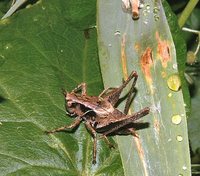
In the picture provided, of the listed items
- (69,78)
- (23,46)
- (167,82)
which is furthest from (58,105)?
(167,82)

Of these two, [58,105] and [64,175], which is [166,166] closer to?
[64,175]

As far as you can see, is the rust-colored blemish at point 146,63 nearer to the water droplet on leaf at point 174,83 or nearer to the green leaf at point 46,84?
the water droplet on leaf at point 174,83

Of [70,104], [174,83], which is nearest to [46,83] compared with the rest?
[70,104]

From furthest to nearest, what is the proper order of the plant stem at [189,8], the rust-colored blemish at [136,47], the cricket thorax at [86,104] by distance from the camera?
the plant stem at [189,8] < the cricket thorax at [86,104] < the rust-colored blemish at [136,47]

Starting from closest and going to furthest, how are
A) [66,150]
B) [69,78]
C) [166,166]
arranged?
1. [166,166]
2. [66,150]
3. [69,78]

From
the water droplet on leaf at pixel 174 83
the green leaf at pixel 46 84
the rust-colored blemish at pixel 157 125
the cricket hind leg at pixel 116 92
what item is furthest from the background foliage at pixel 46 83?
the water droplet on leaf at pixel 174 83

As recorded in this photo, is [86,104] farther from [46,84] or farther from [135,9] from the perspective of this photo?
[135,9]

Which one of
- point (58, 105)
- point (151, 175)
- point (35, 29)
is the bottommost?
point (151, 175)
